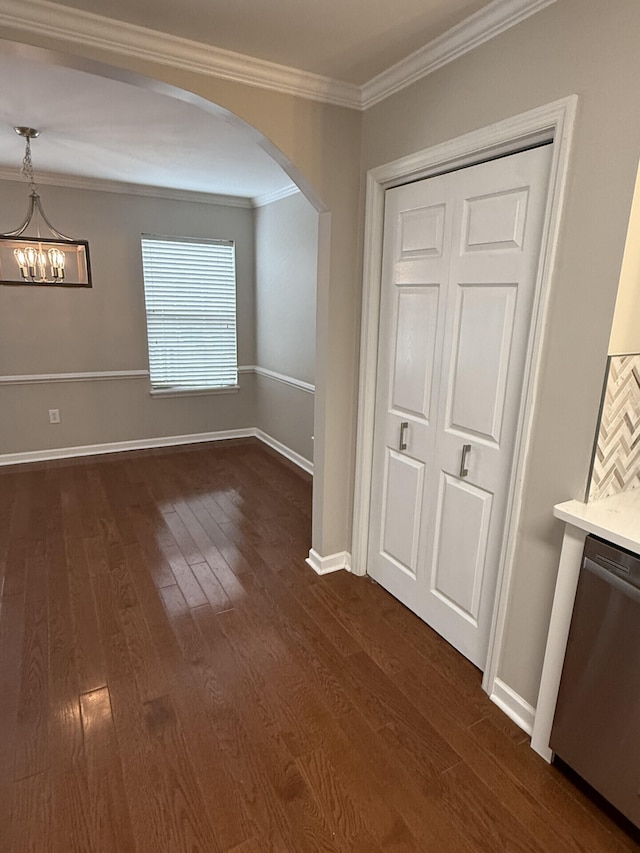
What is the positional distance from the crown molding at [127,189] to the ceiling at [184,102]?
0.03 meters

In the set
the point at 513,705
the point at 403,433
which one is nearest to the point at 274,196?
the point at 403,433

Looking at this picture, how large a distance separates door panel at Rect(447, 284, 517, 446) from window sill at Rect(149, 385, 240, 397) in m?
3.50

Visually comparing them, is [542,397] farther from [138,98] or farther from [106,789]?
[138,98]

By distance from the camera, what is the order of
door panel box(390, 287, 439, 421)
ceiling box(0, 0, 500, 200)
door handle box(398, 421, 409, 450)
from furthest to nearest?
door handle box(398, 421, 409, 450)
door panel box(390, 287, 439, 421)
ceiling box(0, 0, 500, 200)

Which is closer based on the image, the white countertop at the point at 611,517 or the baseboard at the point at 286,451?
the white countertop at the point at 611,517

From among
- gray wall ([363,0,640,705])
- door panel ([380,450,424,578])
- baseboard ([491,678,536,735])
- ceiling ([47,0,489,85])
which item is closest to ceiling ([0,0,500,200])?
ceiling ([47,0,489,85])

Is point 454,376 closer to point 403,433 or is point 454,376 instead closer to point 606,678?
point 403,433

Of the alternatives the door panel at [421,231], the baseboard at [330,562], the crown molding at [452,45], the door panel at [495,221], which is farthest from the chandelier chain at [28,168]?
the baseboard at [330,562]

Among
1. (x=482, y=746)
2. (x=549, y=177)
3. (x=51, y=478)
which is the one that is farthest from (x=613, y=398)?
(x=51, y=478)

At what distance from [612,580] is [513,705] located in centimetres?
76

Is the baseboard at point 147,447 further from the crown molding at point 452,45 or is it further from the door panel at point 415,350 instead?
the crown molding at point 452,45

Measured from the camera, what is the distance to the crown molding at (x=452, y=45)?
4.96 feet

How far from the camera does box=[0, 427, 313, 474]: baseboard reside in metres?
4.31

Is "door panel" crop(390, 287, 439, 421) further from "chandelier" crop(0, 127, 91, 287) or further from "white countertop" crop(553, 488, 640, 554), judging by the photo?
"chandelier" crop(0, 127, 91, 287)
